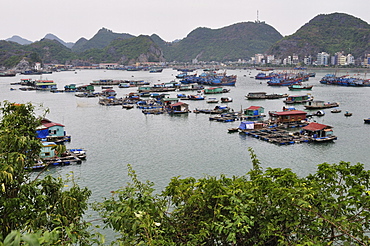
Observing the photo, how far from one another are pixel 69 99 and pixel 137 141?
85.9 ft

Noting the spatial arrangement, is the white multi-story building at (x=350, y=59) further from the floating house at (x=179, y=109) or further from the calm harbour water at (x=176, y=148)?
the floating house at (x=179, y=109)

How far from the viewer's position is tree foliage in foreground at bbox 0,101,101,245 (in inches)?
158

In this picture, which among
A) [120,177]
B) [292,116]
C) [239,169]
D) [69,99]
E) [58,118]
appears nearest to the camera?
[120,177]

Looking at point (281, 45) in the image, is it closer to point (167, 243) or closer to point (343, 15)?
point (343, 15)

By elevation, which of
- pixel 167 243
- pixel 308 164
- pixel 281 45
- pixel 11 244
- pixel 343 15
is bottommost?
pixel 308 164

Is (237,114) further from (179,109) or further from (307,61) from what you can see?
(307,61)

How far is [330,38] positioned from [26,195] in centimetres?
14110

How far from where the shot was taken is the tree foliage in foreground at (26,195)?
4.02 meters

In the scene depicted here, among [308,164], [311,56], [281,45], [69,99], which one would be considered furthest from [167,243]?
[281,45]

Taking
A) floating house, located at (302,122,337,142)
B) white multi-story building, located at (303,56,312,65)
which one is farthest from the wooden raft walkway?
white multi-story building, located at (303,56,312,65)

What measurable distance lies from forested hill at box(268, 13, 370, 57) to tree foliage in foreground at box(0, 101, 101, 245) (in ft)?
420

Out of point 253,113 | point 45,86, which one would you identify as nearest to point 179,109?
point 253,113

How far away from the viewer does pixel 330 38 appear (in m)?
128

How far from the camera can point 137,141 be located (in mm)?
21359
